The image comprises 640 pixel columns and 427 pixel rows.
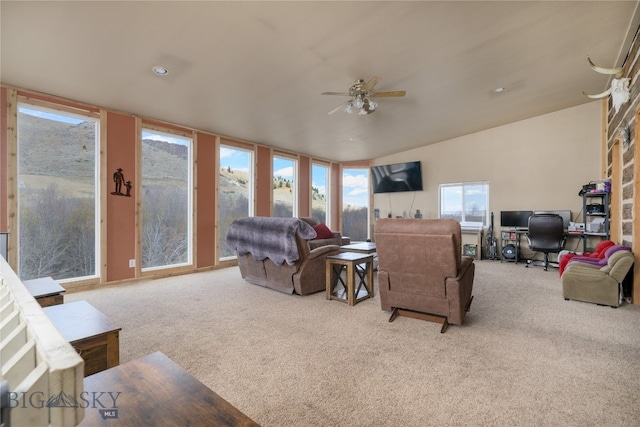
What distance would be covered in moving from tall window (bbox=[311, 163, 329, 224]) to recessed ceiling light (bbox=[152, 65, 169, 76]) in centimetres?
500

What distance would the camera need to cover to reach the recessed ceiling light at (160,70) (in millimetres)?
3396

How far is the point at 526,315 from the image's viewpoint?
3137 mm

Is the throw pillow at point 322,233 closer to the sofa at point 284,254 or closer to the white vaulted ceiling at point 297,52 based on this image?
the sofa at point 284,254

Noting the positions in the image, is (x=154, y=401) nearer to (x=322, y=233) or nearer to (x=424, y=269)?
(x=424, y=269)

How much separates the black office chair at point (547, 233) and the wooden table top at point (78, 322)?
6359 millimetres

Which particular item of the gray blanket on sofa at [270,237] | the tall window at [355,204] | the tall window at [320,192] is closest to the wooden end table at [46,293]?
the gray blanket on sofa at [270,237]

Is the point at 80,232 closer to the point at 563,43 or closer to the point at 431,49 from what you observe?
the point at 431,49

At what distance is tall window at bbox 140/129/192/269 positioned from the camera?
16.3 ft

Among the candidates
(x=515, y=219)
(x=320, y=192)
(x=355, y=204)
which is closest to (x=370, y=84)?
→ (x=515, y=219)

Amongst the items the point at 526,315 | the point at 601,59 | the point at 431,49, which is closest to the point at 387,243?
the point at 526,315

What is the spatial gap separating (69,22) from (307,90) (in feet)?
8.59

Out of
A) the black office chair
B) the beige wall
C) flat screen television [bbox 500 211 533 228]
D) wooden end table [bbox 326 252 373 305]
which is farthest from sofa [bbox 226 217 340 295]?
the beige wall

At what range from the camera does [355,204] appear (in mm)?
9062

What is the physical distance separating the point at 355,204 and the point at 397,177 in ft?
5.11
